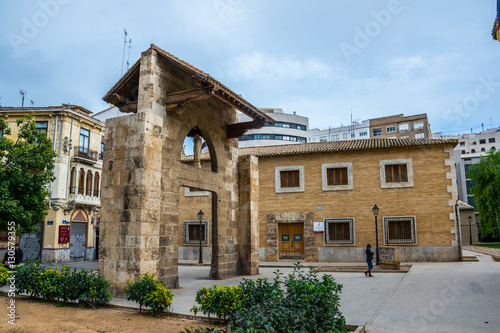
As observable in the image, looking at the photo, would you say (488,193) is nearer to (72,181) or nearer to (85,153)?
(85,153)

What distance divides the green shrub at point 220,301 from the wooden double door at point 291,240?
1619 cm

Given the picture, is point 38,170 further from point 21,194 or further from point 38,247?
point 38,247

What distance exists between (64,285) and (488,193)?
42027 mm

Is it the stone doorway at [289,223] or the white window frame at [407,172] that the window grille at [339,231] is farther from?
the white window frame at [407,172]

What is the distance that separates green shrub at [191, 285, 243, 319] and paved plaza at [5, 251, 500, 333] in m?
1.08

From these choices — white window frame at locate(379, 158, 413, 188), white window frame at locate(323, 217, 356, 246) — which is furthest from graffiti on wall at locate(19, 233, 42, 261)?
white window frame at locate(379, 158, 413, 188)

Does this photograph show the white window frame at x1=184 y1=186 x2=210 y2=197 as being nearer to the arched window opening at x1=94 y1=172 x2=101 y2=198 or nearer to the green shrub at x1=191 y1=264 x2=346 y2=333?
the arched window opening at x1=94 y1=172 x2=101 y2=198

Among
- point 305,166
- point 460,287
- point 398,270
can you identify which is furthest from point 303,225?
point 460,287

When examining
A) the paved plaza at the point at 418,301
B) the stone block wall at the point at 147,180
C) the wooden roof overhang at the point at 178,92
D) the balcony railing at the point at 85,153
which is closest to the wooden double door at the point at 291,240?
the paved plaza at the point at 418,301

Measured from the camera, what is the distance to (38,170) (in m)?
18.5

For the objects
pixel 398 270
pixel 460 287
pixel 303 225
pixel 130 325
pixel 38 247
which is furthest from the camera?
pixel 38 247

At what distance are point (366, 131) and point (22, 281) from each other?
6666 centimetres

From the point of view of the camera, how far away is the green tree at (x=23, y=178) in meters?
16.0

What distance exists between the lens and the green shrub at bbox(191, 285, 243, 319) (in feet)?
23.4
